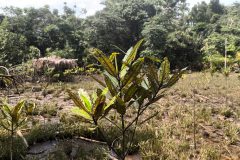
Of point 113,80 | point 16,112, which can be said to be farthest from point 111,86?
point 16,112

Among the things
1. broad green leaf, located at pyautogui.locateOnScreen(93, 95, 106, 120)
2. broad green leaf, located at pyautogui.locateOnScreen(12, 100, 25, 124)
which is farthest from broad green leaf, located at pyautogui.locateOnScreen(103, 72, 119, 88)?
broad green leaf, located at pyautogui.locateOnScreen(12, 100, 25, 124)

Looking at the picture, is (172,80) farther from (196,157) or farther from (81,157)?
(196,157)

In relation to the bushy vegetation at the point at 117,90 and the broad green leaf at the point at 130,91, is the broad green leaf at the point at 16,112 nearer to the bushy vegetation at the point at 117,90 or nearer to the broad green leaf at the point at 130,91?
the bushy vegetation at the point at 117,90

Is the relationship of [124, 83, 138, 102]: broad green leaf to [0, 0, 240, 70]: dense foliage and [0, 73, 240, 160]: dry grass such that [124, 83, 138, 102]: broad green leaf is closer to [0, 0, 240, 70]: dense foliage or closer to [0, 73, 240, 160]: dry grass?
[0, 73, 240, 160]: dry grass

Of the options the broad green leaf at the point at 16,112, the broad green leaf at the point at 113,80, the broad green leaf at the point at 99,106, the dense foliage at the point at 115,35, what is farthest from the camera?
the dense foliage at the point at 115,35

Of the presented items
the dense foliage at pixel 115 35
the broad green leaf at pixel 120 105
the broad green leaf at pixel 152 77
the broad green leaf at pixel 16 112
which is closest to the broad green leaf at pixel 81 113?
the broad green leaf at pixel 120 105

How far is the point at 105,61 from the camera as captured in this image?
44.3 inches

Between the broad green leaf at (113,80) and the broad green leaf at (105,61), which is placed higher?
the broad green leaf at (105,61)

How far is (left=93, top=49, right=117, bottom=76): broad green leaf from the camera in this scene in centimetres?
112

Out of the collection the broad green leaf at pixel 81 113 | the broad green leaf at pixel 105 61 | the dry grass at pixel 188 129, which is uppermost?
the broad green leaf at pixel 105 61

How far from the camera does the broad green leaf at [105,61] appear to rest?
112cm

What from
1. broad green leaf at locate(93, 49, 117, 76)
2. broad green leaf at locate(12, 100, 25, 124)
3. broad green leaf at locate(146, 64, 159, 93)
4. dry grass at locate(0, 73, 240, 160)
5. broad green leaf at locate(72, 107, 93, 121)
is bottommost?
dry grass at locate(0, 73, 240, 160)

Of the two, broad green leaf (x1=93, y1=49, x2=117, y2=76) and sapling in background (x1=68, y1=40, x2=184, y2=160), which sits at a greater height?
broad green leaf (x1=93, y1=49, x2=117, y2=76)

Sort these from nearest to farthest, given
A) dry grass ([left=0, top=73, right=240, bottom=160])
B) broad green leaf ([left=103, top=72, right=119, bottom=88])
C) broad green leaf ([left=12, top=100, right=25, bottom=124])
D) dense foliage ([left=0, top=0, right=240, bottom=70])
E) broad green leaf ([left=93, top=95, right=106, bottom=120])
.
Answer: broad green leaf ([left=93, top=95, right=106, bottom=120]), broad green leaf ([left=103, top=72, right=119, bottom=88]), broad green leaf ([left=12, top=100, right=25, bottom=124]), dry grass ([left=0, top=73, right=240, bottom=160]), dense foliage ([left=0, top=0, right=240, bottom=70])
